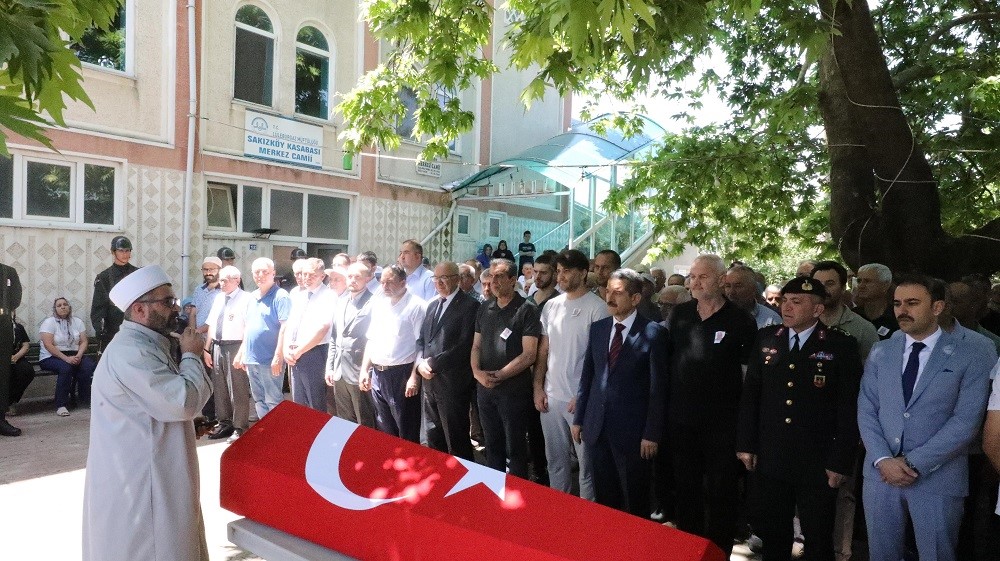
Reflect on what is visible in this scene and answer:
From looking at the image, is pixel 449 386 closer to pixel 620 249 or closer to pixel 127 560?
pixel 127 560

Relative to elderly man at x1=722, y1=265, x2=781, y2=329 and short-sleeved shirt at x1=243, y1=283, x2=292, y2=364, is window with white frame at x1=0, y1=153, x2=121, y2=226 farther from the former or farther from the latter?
elderly man at x1=722, y1=265, x2=781, y2=329

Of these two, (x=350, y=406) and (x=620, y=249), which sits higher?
(x=620, y=249)

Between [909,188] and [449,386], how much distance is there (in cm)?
466

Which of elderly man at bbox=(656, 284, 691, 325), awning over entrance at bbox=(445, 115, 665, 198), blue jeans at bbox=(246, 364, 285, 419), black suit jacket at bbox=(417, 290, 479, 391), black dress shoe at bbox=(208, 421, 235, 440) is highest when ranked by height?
awning over entrance at bbox=(445, 115, 665, 198)

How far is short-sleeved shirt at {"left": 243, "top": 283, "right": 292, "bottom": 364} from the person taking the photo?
743 centimetres

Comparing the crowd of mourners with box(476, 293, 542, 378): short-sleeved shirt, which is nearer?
the crowd of mourners

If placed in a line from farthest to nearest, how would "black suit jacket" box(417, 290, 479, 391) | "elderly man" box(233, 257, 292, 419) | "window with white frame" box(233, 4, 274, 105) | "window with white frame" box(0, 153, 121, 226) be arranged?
"window with white frame" box(233, 4, 274, 105)
"window with white frame" box(0, 153, 121, 226)
"elderly man" box(233, 257, 292, 419)
"black suit jacket" box(417, 290, 479, 391)

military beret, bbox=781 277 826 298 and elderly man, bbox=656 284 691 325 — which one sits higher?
military beret, bbox=781 277 826 298

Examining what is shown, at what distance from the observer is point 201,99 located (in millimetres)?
12531

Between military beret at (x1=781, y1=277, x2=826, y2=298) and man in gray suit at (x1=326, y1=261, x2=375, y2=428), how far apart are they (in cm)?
389

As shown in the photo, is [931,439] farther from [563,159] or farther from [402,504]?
[563,159]

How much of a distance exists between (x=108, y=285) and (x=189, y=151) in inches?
152

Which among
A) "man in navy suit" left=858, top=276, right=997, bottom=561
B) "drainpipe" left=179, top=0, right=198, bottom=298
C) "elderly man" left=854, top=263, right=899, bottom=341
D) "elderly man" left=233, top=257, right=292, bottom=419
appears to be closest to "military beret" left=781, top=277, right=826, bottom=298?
"man in navy suit" left=858, top=276, right=997, bottom=561

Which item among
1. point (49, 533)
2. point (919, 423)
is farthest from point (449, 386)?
point (919, 423)
